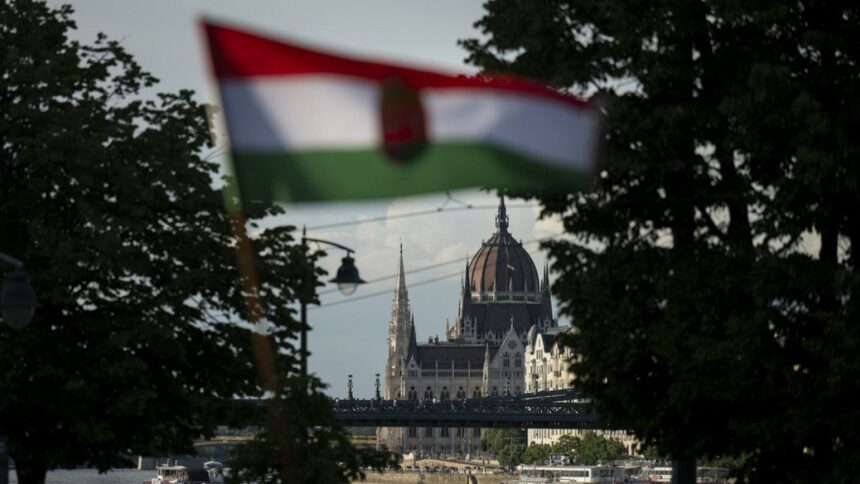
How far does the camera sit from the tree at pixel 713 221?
2338cm

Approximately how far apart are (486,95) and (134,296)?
1984cm

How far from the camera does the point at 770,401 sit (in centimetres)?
2475

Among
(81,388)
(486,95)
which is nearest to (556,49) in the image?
(81,388)

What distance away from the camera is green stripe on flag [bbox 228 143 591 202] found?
9.71 m

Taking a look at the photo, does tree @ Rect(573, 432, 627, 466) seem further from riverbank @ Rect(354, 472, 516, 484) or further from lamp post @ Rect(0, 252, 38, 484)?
lamp post @ Rect(0, 252, 38, 484)

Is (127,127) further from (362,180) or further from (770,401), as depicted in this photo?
(362,180)

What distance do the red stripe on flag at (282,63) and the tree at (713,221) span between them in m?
13.3

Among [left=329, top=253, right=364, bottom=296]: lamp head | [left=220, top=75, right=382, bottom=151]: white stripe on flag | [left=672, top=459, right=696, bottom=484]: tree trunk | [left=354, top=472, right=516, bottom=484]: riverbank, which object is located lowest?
[left=672, top=459, right=696, bottom=484]: tree trunk

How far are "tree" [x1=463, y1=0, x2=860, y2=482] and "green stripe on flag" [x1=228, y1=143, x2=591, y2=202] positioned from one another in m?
13.1

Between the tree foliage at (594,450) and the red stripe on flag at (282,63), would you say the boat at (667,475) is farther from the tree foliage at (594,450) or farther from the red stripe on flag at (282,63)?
the red stripe on flag at (282,63)

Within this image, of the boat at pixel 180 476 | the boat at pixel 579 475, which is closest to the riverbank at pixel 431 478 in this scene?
the boat at pixel 180 476

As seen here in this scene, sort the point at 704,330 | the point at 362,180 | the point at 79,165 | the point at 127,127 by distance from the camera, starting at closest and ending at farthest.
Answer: the point at 362,180 < the point at 704,330 < the point at 79,165 < the point at 127,127

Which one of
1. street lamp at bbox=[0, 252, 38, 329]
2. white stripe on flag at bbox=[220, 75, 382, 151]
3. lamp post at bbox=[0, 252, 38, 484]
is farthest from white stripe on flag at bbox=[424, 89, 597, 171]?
street lamp at bbox=[0, 252, 38, 329]

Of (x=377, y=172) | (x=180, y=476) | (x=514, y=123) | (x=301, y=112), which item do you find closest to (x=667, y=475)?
(x=180, y=476)
